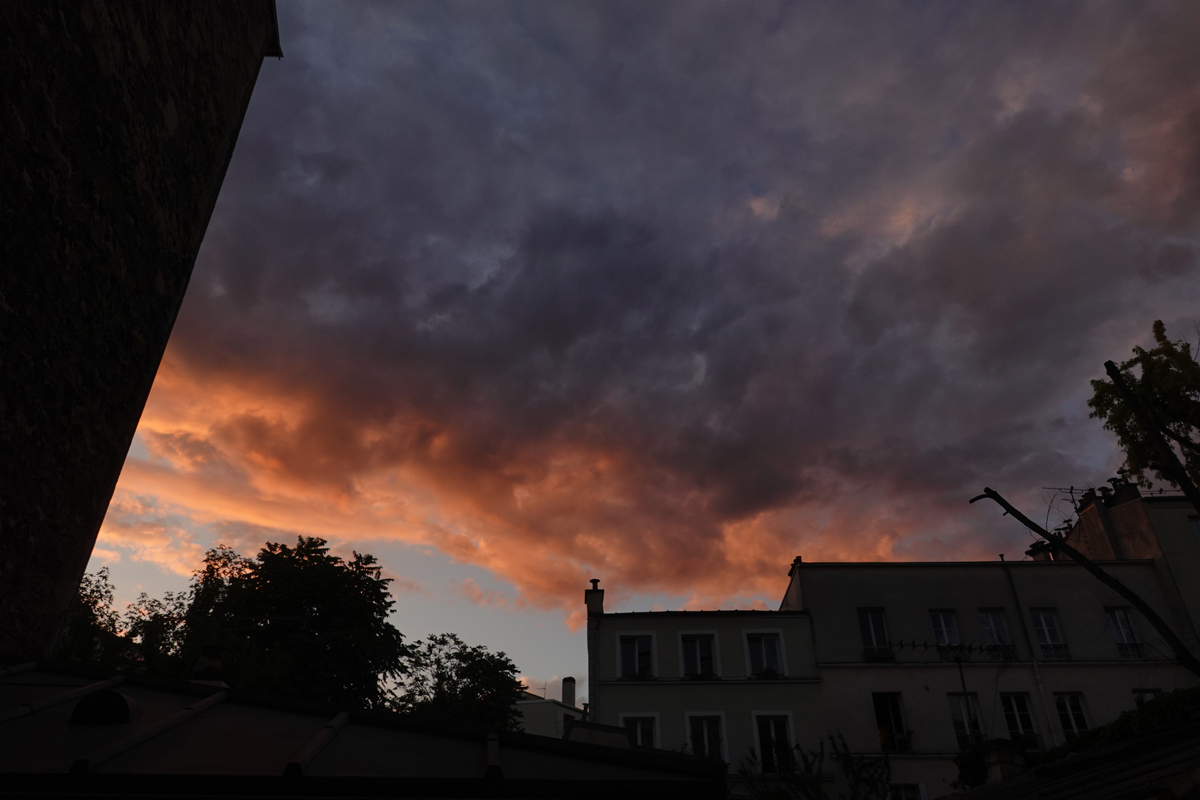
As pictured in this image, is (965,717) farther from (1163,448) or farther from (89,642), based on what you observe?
(89,642)

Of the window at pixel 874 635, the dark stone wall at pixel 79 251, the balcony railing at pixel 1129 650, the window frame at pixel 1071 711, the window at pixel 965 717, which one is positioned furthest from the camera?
the window at pixel 874 635

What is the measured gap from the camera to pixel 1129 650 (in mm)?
26891

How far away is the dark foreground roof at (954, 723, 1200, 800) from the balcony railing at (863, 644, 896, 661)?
15873mm

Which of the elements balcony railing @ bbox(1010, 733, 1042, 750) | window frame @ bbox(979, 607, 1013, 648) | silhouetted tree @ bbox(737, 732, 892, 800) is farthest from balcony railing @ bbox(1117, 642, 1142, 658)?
silhouetted tree @ bbox(737, 732, 892, 800)

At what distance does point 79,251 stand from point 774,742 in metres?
26.9

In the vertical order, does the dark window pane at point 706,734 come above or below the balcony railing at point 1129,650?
below

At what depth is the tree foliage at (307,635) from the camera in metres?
32.1

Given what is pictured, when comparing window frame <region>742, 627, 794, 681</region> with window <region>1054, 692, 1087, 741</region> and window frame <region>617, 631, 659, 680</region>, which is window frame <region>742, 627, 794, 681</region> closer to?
window frame <region>617, 631, 659, 680</region>

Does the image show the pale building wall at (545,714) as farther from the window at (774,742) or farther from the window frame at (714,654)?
the window at (774,742)

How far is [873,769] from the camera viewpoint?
78.2ft

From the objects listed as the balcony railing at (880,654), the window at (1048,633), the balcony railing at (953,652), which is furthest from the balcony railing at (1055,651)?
the balcony railing at (880,654)

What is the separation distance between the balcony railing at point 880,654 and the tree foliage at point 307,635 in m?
22.3

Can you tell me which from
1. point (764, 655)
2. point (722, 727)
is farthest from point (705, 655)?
point (722, 727)

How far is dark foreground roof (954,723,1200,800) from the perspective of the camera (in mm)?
6505
